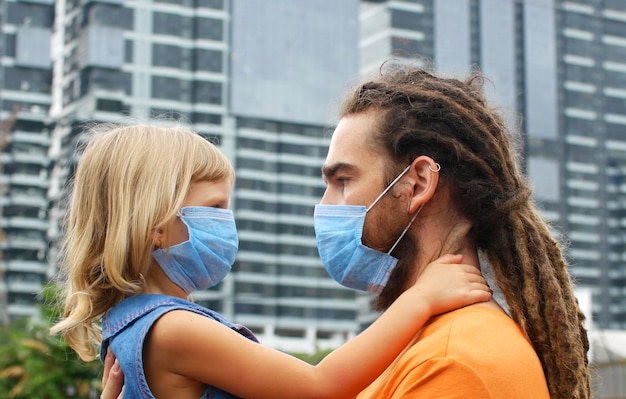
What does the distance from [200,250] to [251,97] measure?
24018 millimetres

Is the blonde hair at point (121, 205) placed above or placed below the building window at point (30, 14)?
below

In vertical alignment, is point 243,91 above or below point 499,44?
below

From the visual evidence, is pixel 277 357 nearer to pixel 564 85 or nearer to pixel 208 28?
pixel 208 28

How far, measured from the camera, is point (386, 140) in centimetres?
239

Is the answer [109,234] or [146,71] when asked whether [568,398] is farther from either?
[146,71]

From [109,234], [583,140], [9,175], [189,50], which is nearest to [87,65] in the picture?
[189,50]

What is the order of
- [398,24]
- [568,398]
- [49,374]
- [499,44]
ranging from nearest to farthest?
[568,398]
[49,374]
[398,24]
[499,44]

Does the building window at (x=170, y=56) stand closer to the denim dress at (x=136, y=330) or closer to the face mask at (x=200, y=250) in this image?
the face mask at (x=200, y=250)

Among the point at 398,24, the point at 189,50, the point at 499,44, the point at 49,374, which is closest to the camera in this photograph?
the point at 49,374

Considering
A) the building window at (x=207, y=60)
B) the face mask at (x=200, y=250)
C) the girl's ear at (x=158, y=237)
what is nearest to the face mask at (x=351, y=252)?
the face mask at (x=200, y=250)

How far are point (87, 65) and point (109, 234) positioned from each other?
22.7 meters

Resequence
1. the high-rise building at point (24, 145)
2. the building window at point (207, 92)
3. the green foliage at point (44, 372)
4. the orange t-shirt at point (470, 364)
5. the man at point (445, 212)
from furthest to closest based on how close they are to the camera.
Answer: the high-rise building at point (24, 145)
the building window at point (207, 92)
the green foliage at point (44, 372)
the man at point (445, 212)
the orange t-shirt at point (470, 364)

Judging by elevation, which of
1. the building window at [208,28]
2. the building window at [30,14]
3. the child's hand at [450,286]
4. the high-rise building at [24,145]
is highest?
the building window at [30,14]

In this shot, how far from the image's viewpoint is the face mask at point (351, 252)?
2447mm
